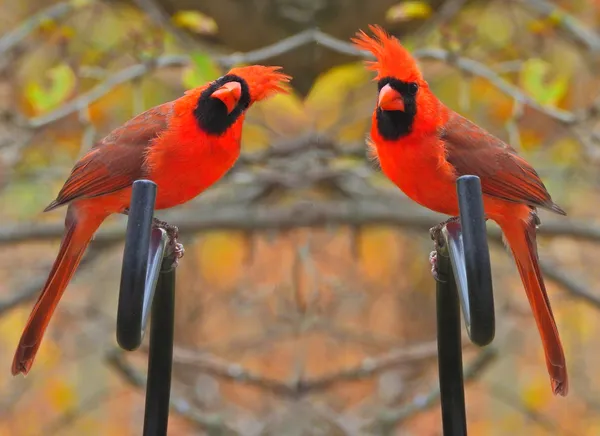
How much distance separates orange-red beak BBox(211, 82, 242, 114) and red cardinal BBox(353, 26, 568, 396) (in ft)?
0.80

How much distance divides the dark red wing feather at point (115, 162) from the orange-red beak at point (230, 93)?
1.06 feet

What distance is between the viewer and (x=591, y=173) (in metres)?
3.45

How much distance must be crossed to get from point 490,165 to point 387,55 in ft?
1.50

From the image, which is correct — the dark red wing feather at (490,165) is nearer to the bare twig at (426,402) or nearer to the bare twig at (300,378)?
the bare twig at (426,402)

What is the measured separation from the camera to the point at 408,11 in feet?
10.4

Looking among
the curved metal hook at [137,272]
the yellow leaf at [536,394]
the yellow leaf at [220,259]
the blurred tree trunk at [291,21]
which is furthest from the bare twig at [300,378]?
the curved metal hook at [137,272]

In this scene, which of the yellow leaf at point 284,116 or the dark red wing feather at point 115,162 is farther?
the yellow leaf at point 284,116

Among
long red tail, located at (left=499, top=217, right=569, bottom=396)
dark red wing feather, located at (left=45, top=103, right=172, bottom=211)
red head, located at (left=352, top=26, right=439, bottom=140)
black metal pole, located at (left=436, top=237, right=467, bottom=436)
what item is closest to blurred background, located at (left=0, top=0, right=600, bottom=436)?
dark red wing feather, located at (left=45, top=103, right=172, bottom=211)

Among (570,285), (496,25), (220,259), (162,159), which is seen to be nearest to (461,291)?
(162,159)

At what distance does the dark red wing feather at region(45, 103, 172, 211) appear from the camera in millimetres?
1880

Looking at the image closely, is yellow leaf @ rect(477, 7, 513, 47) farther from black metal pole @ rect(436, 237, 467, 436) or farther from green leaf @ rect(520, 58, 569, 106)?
black metal pole @ rect(436, 237, 467, 436)

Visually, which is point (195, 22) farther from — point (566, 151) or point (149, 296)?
point (149, 296)

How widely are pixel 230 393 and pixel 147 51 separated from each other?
1.68m

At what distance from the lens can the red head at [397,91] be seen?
1.58 m
